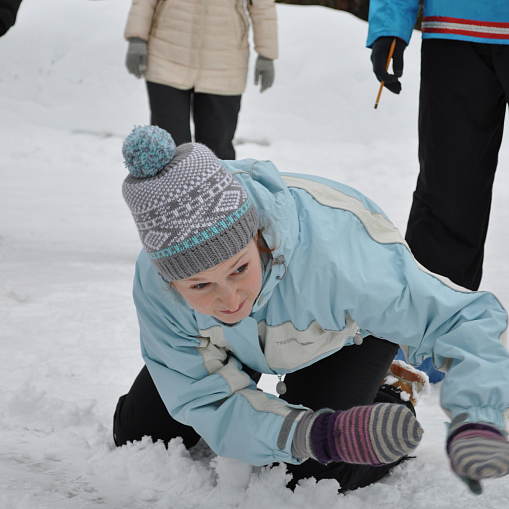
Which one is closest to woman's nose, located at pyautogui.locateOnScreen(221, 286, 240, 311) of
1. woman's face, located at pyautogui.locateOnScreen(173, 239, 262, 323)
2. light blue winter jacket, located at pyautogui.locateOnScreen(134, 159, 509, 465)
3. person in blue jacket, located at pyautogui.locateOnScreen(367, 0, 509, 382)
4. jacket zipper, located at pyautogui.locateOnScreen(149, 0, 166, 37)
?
woman's face, located at pyautogui.locateOnScreen(173, 239, 262, 323)

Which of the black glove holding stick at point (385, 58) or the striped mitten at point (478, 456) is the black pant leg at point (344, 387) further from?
the black glove holding stick at point (385, 58)

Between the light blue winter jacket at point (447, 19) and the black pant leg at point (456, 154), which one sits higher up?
the light blue winter jacket at point (447, 19)

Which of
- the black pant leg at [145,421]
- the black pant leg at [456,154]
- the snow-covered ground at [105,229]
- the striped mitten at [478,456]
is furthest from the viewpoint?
the black pant leg at [456,154]

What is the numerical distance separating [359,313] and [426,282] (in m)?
0.16

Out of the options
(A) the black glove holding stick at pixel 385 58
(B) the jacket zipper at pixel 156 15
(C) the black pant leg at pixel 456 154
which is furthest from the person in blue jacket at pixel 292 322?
(B) the jacket zipper at pixel 156 15

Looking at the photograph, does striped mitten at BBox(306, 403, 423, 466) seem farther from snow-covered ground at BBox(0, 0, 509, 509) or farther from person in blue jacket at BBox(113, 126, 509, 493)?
snow-covered ground at BBox(0, 0, 509, 509)

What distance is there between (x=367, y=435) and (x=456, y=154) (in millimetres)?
1144

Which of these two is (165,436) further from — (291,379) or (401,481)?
(401,481)

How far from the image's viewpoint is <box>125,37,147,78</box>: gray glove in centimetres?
323

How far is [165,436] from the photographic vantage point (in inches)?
72.7

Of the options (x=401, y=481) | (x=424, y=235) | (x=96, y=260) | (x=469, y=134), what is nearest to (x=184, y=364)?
(x=401, y=481)

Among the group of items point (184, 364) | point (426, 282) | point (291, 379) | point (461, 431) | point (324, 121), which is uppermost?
point (426, 282)

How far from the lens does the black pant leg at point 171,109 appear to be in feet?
10.5

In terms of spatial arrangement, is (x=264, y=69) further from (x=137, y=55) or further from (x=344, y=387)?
(x=344, y=387)
